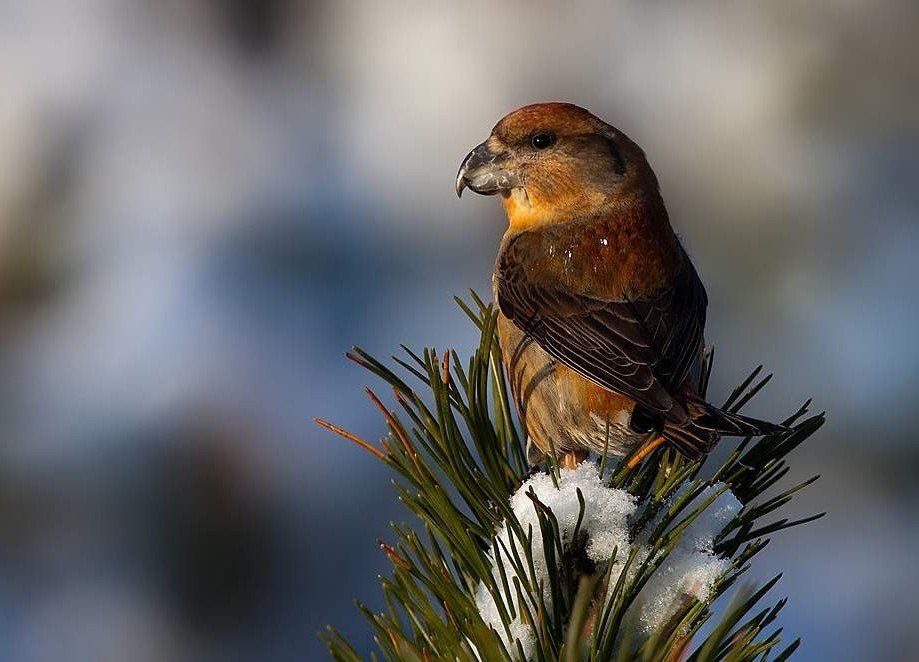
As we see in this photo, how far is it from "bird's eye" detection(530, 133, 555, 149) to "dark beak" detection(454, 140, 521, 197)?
8cm

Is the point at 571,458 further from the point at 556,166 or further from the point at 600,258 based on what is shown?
the point at 556,166

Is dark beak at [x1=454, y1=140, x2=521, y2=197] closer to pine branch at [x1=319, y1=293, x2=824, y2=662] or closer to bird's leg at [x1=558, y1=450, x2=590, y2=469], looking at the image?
bird's leg at [x1=558, y1=450, x2=590, y2=469]

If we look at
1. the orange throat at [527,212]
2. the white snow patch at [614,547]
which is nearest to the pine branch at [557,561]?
the white snow patch at [614,547]

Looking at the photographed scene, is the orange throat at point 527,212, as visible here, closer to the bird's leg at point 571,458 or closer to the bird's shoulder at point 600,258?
the bird's shoulder at point 600,258

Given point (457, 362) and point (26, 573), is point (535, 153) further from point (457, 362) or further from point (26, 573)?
point (26, 573)

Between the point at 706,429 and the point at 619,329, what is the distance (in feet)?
1.59

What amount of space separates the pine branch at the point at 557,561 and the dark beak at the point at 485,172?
46.6 inches

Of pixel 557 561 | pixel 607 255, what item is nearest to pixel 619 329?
pixel 607 255

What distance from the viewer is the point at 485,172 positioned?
2781mm

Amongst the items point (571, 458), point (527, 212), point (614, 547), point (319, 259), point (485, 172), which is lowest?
point (614, 547)

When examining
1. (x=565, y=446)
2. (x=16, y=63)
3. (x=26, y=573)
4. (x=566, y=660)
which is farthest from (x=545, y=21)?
(x=566, y=660)

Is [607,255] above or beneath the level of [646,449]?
above

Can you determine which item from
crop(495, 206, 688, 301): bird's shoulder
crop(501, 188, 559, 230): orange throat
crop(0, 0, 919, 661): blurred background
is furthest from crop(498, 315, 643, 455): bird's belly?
crop(0, 0, 919, 661): blurred background

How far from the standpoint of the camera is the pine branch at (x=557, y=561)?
4.25 feet
